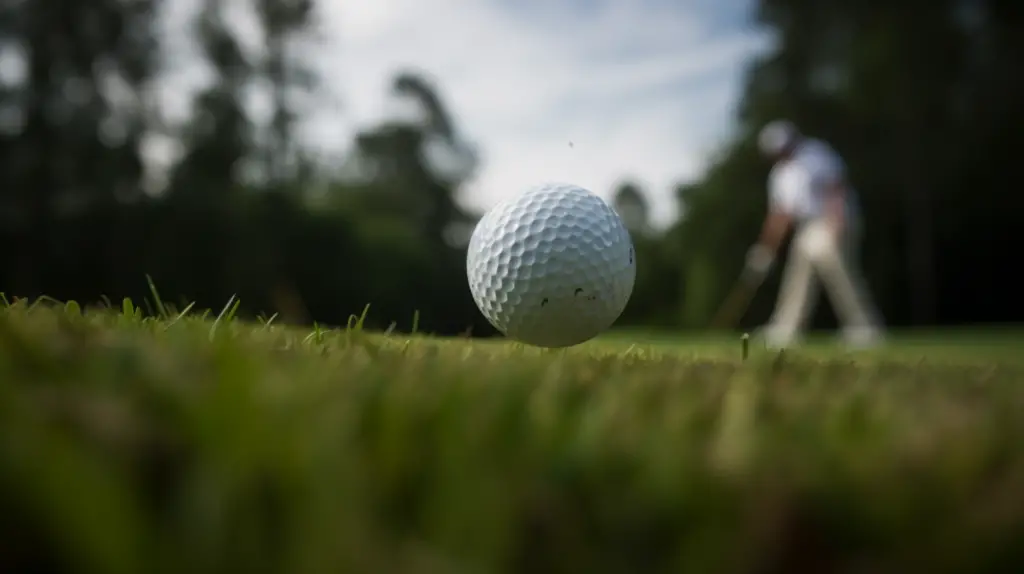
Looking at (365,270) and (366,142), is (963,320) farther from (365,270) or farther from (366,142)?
(366,142)

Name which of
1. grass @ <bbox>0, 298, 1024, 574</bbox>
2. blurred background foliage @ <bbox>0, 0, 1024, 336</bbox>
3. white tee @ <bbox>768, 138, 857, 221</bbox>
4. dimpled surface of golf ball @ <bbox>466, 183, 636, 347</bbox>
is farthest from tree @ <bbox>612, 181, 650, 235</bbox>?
grass @ <bbox>0, 298, 1024, 574</bbox>

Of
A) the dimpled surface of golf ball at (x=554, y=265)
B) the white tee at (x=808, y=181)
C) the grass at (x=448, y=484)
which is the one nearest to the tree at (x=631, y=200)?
the white tee at (x=808, y=181)

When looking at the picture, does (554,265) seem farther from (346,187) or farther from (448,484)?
(346,187)

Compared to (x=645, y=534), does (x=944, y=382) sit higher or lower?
lower

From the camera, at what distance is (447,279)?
59.8 feet

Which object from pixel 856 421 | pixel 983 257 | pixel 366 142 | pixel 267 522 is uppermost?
pixel 267 522

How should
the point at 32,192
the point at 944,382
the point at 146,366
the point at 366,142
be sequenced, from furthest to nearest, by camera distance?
1. the point at 366,142
2. the point at 32,192
3. the point at 944,382
4. the point at 146,366

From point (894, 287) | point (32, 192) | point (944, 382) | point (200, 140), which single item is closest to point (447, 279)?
point (200, 140)

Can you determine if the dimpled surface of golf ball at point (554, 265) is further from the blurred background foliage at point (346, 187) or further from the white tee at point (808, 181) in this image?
the blurred background foliage at point (346, 187)

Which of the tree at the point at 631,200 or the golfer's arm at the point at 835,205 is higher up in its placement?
the golfer's arm at the point at 835,205

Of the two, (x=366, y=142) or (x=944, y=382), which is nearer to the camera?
(x=944, y=382)

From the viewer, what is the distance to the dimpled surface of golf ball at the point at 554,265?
2.02 m

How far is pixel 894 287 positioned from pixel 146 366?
2014 cm

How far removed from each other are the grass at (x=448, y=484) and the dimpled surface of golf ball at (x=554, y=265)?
1.31 metres
